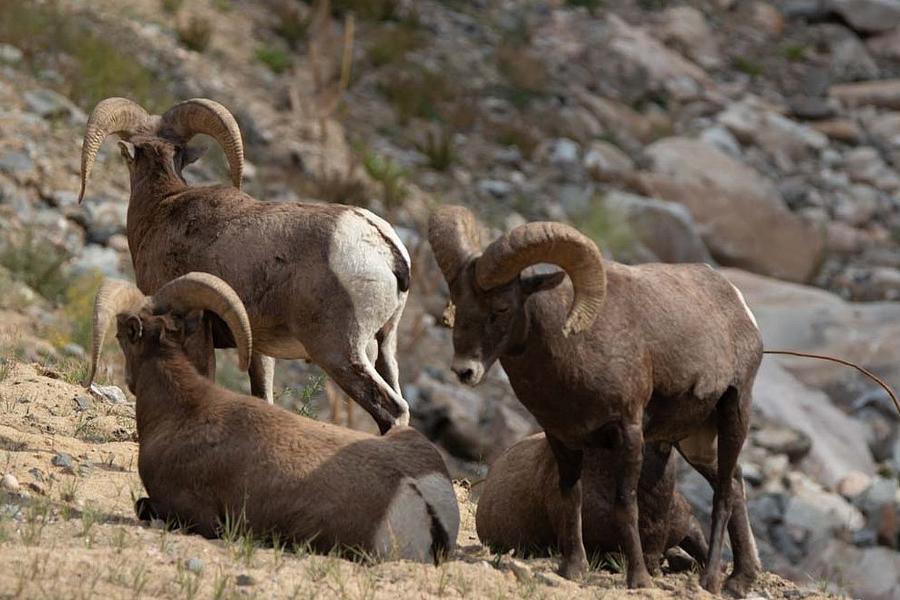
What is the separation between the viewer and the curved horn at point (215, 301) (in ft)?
24.2

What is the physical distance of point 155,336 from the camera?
25.4 feet

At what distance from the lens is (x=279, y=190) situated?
19.0m

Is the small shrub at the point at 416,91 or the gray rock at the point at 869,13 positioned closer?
the small shrub at the point at 416,91

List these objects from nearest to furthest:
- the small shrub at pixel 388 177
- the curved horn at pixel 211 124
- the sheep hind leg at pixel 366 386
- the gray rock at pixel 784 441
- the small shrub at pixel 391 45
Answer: the sheep hind leg at pixel 366 386 → the curved horn at pixel 211 124 → the gray rock at pixel 784 441 → the small shrub at pixel 388 177 → the small shrub at pixel 391 45

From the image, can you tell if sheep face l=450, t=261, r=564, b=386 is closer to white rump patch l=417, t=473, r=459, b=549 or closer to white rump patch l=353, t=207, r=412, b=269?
white rump patch l=417, t=473, r=459, b=549

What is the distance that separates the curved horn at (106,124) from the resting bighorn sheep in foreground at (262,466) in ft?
6.19

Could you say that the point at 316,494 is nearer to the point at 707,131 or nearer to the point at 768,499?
the point at 768,499

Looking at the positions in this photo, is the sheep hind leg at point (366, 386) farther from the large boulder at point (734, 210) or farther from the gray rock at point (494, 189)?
the large boulder at point (734, 210)

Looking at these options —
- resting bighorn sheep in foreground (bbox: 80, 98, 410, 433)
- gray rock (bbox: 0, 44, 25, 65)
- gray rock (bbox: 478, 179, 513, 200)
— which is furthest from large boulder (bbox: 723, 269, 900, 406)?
resting bighorn sheep in foreground (bbox: 80, 98, 410, 433)

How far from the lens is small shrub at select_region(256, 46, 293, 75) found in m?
22.5

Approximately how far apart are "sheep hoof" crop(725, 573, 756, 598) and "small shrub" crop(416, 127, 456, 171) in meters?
13.9

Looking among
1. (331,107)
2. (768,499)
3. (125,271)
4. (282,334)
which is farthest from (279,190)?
(282,334)

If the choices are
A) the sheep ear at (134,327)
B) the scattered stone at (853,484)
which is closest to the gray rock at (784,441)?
the scattered stone at (853,484)

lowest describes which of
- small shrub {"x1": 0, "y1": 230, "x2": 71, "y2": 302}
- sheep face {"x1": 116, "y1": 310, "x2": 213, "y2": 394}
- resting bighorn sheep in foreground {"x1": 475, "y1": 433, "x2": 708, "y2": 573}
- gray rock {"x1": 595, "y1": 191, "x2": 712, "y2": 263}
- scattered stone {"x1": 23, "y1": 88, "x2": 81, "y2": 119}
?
gray rock {"x1": 595, "y1": 191, "x2": 712, "y2": 263}
